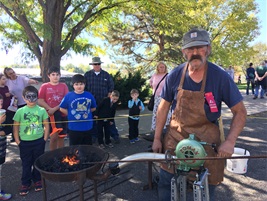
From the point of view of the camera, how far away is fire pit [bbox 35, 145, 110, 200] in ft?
6.74

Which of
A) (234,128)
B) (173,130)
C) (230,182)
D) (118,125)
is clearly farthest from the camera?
(118,125)

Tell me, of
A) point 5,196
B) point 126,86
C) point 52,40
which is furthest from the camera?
point 126,86

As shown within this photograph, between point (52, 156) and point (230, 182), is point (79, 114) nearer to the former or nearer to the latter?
point (52, 156)

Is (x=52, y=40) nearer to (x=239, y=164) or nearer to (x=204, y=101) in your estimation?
(x=239, y=164)

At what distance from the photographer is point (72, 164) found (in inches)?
92.7

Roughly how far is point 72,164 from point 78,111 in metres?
1.30

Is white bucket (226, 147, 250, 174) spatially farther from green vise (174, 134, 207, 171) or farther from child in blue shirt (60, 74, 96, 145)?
child in blue shirt (60, 74, 96, 145)

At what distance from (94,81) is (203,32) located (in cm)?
350

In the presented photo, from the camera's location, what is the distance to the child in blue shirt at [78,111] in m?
3.53

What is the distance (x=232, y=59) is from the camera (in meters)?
18.8

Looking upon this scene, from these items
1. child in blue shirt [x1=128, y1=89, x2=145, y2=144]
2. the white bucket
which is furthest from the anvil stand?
child in blue shirt [x1=128, y1=89, x2=145, y2=144]

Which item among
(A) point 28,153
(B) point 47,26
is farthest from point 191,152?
(B) point 47,26

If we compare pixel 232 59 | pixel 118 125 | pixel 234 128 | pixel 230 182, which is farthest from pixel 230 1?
pixel 234 128

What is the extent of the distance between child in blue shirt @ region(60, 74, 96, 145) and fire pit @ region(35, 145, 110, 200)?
96 cm
